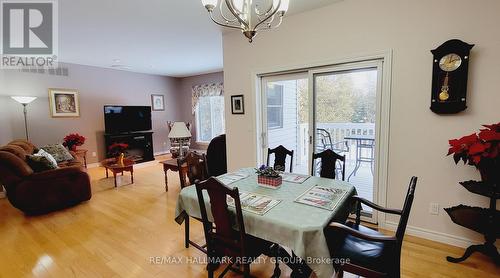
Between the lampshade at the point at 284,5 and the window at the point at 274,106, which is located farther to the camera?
the window at the point at 274,106

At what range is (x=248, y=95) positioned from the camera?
352 cm

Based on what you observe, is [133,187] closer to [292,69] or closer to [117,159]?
[117,159]

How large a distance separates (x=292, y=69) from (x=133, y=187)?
355cm

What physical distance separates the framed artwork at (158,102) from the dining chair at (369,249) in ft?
22.9

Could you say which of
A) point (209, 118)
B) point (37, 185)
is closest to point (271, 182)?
point (37, 185)

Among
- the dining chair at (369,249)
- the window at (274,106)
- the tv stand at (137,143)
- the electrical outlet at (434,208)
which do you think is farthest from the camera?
the tv stand at (137,143)

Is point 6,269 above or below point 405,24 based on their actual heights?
below

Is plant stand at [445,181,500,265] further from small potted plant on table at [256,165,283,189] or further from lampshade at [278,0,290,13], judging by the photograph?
lampshade at [278,0,290,13]

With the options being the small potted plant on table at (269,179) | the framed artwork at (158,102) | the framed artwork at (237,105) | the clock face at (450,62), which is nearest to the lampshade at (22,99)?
the framed artwork at (158,102)

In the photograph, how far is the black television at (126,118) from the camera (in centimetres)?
607

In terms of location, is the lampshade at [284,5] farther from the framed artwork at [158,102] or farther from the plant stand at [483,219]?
the framed artwork at [158,102]

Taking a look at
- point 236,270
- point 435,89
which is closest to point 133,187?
point 236,270

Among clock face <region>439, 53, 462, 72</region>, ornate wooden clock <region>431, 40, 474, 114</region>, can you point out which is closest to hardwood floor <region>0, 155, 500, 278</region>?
ornate wooden clock <region>431, 40, 474, 114</region>

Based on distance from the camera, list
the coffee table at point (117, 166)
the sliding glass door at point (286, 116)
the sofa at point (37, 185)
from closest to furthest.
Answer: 1. the sofa at point (37, 185)
2. the sliding glass door at point (286, 116)
3. the coffee table at point (117, 166)
